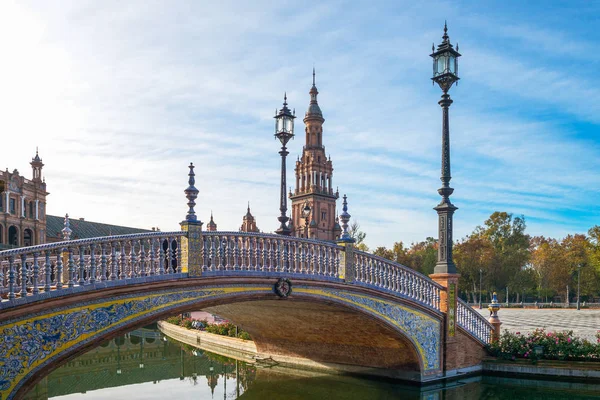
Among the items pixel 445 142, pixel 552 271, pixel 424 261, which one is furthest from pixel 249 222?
pixel 445 142

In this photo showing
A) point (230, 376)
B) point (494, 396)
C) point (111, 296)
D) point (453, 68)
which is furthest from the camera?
point (230, 376)

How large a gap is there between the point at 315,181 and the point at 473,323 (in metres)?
55.5

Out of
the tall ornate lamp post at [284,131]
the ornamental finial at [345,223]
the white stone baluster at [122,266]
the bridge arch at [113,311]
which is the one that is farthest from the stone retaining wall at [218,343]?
the white stone baluster at [122,266]

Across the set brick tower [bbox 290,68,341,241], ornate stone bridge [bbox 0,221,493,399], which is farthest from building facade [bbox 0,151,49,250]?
ornate stone bridge [bbox 0,221,493,399]

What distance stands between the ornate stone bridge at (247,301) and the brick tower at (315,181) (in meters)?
51.9

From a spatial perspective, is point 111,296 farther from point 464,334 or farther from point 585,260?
point 585,260

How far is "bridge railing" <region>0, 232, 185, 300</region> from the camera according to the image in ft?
25.1

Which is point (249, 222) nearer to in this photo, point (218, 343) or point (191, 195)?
point (218, 343)

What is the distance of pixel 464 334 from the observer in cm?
1535

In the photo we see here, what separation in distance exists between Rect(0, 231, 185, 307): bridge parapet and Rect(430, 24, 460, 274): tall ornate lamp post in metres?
7.68

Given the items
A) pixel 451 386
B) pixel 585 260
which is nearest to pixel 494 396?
pixel 451 386

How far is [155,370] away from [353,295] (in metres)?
9.14

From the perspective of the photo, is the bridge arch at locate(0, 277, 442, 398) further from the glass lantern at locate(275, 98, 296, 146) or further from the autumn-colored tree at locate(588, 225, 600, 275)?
the autumn-colored tree at locate(588, 225, 600, 275)

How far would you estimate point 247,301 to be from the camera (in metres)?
12.6
